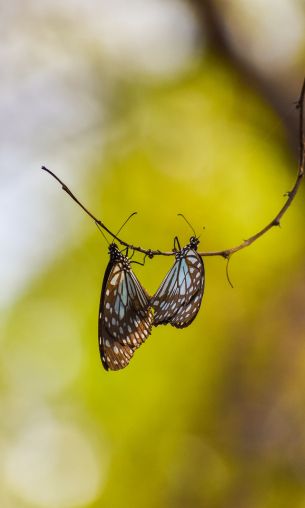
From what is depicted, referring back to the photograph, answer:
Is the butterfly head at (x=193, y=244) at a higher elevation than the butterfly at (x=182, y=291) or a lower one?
higher

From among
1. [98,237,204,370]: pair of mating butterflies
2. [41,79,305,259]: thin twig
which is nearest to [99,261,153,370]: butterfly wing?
[98,237,204,370]: pair of mating butterflies

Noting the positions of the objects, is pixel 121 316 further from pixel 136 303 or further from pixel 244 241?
pixel 244 241

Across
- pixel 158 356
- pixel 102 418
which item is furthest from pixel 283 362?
pixel 102 418

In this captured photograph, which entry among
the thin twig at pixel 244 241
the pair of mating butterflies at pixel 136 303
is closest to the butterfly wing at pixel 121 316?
the pair of mating butterflies at pixel 136 303

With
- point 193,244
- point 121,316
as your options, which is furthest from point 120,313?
point 193,244

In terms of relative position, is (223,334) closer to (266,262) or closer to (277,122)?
(266,262)

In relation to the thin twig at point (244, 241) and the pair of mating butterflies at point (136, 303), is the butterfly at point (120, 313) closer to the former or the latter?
the pair of mating butterflies at point (136, 303)

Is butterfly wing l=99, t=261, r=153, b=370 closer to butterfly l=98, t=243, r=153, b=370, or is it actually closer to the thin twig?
butterfly l=98, t=243, r=153, b=370

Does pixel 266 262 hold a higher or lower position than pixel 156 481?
higher
